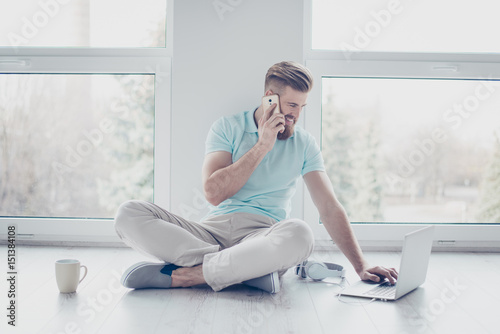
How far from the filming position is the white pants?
195 centimetres

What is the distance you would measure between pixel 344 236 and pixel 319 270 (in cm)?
17

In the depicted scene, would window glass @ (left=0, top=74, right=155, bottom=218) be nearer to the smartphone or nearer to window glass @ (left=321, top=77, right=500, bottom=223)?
the smartphone

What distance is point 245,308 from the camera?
1.80m

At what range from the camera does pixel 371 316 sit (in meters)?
1.75

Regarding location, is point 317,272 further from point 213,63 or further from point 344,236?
point 213,63

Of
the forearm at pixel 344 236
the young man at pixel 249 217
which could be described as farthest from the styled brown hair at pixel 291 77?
the forearm at pixel 344 236

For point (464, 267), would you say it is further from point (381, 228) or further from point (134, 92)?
point (134, 92)

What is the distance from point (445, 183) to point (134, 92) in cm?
166

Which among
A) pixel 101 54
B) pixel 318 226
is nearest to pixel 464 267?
pixel 318 226

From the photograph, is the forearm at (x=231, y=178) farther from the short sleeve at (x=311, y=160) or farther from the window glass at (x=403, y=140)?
the window glass at (x=403, y=140)

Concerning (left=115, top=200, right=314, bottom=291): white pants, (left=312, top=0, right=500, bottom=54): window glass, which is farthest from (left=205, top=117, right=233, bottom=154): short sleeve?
(left=312, top=0, right=500, bottom=54): window glass

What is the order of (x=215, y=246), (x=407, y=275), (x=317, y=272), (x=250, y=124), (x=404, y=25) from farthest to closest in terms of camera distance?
(x=404, y=25) → (x=250, y=124) → (x=317, y=272) → (x=215, y=246) → (x=407, y=275)

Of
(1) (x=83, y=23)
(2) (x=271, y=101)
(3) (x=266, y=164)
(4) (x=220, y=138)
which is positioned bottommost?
(3) (x=266, y=164)

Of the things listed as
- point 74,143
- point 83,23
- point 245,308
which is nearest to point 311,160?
point 245,308
